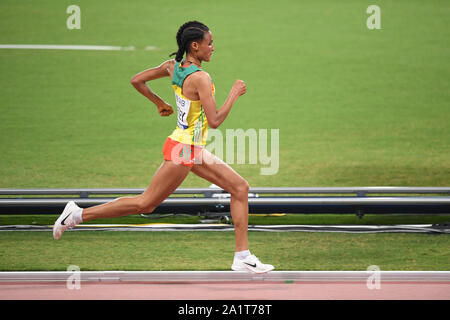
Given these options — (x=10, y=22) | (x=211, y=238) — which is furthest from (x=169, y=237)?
(x=10, y=22)

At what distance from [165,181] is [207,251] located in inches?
55.2

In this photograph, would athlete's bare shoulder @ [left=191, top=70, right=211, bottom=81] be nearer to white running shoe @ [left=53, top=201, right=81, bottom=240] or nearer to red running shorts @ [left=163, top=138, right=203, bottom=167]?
red running shorts @ [left=163, top=138, right=203, bottom=167]

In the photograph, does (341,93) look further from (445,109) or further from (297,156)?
(297,156)

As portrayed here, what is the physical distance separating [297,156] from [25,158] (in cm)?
420

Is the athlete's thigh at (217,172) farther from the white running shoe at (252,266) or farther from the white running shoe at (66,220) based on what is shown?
the white running shoe at (66,220)

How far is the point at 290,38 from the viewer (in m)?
17.6

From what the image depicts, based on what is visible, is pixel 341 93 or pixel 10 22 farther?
pixel 10 22

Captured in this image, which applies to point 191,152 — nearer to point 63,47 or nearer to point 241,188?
point 241,188

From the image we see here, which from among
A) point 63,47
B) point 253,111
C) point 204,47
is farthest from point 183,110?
point 63,47

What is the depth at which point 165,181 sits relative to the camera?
16.9ft

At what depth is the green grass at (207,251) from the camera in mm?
5852

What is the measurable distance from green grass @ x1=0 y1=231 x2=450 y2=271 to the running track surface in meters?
0.47

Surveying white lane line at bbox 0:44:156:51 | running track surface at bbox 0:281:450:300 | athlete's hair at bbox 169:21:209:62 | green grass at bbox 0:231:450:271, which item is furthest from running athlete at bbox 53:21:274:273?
white lane line at bbox 0:44:156:51

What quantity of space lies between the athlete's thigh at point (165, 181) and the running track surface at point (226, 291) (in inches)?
26.0
